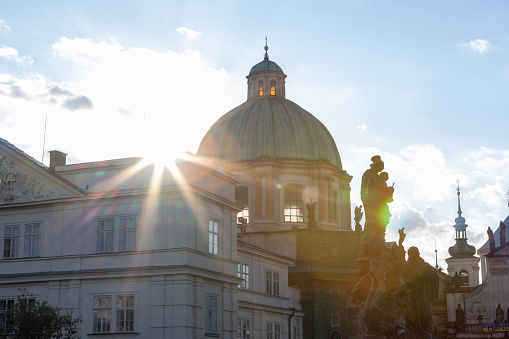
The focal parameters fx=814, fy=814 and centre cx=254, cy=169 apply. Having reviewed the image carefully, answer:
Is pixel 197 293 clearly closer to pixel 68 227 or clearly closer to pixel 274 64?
pixel 68 227

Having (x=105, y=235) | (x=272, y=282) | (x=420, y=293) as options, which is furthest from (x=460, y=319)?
(x=420, y=293)

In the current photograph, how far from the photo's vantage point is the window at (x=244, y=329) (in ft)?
169

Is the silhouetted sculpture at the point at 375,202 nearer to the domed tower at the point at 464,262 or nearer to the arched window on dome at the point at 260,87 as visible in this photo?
the arched window on dome at the point at 260,87

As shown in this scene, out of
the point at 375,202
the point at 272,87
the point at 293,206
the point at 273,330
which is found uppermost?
the point at 272,87

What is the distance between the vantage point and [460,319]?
73125mm

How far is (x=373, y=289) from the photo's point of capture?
2805cm

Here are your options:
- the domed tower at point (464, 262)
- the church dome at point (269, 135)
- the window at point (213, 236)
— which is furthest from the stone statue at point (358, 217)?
the domed tower at point (464, 262)

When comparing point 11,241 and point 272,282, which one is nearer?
point 11,241

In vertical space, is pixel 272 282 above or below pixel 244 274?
below

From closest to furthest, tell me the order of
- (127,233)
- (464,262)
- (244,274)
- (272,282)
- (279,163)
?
(127,233) < (244,274) < (272,282) < (279,163) < (464,262)

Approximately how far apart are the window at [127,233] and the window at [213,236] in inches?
166

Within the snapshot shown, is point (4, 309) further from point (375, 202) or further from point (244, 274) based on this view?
point (375, 202)

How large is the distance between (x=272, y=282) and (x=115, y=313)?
18.4m

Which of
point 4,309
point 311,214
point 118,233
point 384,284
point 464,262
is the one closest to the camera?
point 384,284
